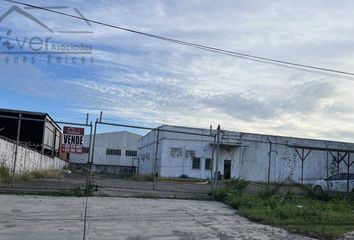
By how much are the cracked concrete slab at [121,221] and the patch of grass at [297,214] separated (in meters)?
0.48

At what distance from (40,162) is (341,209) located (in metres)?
23.9

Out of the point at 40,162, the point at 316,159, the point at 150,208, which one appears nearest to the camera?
the point at 150,208

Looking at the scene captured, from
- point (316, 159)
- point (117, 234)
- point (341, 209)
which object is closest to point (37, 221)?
point (117, 234)

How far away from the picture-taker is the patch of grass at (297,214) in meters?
11.2

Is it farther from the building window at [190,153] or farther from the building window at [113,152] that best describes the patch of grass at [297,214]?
the building window at [113,152]

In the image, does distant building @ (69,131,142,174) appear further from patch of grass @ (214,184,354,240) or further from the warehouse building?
patch of grass @ (214,184,354,240)

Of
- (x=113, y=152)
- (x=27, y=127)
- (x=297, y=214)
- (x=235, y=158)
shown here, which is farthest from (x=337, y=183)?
(x=113, y=152)

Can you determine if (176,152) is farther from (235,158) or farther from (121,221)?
(121,221)

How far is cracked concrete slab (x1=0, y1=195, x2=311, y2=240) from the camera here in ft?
30.9

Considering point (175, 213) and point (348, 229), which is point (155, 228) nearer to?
point (175, 213)

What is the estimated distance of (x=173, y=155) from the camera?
4931 centimetres

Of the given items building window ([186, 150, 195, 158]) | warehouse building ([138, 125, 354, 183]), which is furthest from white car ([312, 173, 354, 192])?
building window ([186, 150, 195, 158])

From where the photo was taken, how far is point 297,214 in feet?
43.8

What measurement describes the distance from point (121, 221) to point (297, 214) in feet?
17.0
